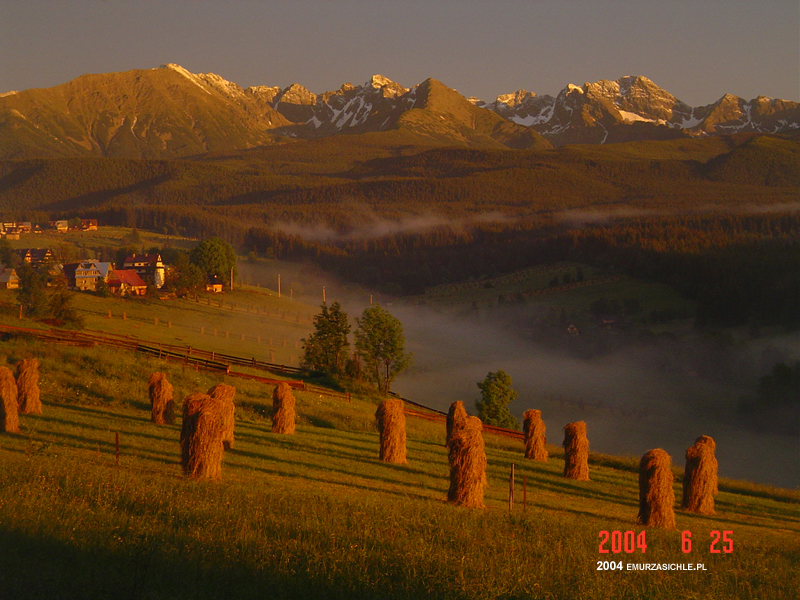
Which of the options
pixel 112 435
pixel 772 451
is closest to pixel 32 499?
pixel 112 435

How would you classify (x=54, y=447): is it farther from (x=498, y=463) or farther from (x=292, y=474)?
(x=498, y=463)

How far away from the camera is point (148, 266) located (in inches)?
5079

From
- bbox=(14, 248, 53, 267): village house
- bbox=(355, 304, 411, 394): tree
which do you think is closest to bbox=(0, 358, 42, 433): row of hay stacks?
bbox=(355, 304, 411, 394): tree

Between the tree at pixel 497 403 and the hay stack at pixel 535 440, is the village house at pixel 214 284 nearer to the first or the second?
the tree at pixel 497 403

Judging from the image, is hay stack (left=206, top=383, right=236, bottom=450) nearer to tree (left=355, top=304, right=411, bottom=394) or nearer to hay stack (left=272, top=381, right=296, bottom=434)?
hay stack (left=272, top=381, right=296, bottom=434)

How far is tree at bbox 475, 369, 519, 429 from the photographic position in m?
67.9

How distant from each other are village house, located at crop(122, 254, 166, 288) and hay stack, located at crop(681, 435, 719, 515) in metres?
108

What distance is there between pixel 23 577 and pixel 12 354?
33557 millimetres

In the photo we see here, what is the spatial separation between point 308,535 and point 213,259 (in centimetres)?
11566

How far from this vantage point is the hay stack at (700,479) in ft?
80.8

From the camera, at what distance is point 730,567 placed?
15328mm

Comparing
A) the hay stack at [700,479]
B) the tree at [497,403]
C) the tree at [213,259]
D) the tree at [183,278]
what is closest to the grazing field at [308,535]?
the hay stack at [700,479]

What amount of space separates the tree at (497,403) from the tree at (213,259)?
6811 cm
